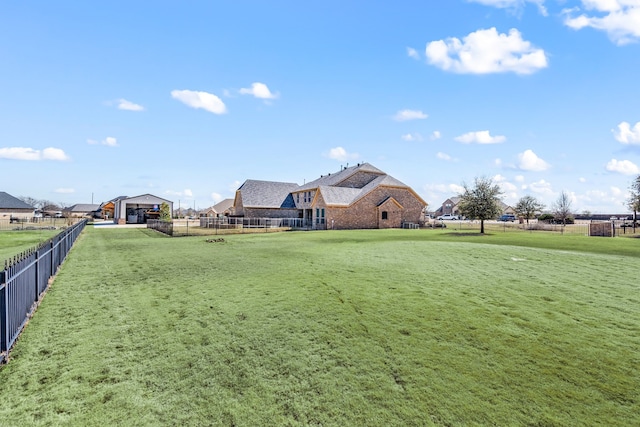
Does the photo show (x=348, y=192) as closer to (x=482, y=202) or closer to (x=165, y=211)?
(x=482, y=202)

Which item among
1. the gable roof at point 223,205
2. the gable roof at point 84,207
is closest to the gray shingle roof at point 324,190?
the gable roof at point 223,205

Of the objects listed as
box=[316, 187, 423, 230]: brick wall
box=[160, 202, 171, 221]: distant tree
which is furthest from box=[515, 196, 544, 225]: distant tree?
box=[160, 202, 171, 221]: distant tree

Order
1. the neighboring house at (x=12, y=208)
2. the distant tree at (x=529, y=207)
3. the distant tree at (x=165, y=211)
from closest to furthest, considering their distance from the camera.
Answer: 1. the distant tree at (x=165, y=211)
2. the neighboring house at (x=12, y=208)
3. the distant tree at (x=529, y=207)

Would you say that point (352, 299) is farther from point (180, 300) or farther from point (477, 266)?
point (477, 266)

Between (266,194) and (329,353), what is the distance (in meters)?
46.4

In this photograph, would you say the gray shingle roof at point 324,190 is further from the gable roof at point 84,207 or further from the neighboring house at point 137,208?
the gable roof at point 84,207

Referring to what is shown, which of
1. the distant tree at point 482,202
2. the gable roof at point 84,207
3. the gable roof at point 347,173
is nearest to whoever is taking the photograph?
the distant tree at point 482,202

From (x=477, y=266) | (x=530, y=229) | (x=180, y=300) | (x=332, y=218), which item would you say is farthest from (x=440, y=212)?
(x=180, y=300)

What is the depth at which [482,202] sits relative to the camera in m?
36.8

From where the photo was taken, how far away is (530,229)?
39844mm

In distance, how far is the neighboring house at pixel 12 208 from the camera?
212ft

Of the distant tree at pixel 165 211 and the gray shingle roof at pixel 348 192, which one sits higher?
the gray shingle roof at pixel 348 192

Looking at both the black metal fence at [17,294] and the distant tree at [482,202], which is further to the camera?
the distant tree at [482,202]

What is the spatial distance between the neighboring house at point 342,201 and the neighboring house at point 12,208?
50.8 m
